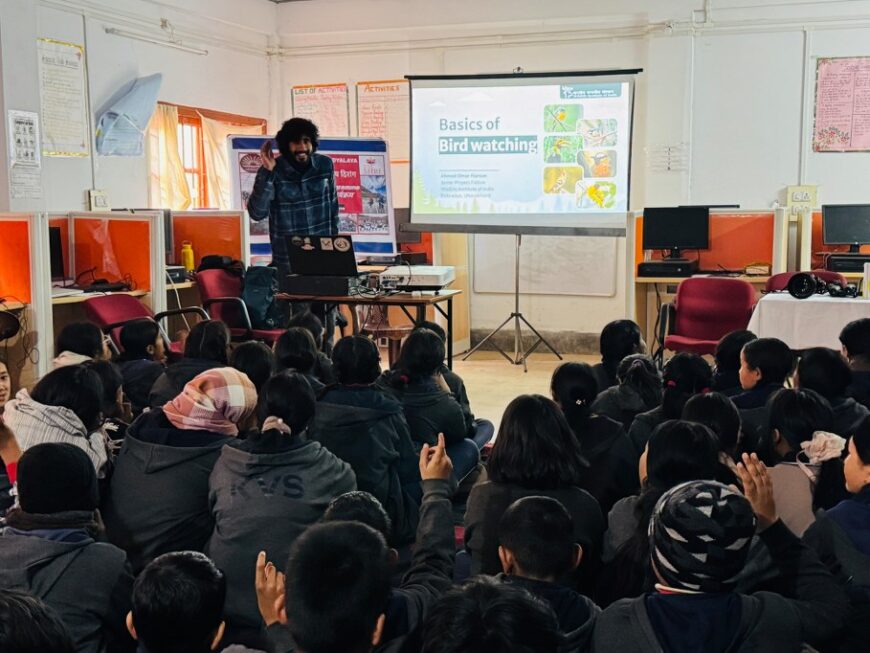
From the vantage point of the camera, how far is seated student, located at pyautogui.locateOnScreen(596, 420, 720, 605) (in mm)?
1876

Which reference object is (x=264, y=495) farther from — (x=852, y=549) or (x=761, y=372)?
(x=761, y=372)

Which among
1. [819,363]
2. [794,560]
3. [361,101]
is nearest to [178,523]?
[794,560]

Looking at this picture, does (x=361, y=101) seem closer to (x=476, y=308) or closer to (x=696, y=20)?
(x=476, y=308)

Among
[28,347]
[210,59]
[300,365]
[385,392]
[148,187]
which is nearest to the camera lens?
[385,392]

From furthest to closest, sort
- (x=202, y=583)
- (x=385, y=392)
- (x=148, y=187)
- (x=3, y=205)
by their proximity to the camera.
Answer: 1. (x=148, y=187)
2. (x=3, y=205)
3. (x=385, y=392)
4. (x=202, y=583)

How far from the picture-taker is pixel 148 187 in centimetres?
739

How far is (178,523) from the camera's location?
2.40 meters

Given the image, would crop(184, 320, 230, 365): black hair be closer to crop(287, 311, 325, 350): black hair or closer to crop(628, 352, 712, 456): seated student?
crop(287, 311, 325, 350): black hair

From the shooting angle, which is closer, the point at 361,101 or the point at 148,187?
the point at 148,187

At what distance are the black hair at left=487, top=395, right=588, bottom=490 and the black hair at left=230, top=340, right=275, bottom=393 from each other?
1.36m

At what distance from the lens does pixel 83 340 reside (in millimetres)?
3654

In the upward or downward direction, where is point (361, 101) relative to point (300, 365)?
upward

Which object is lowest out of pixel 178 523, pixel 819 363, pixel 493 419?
pixel 493 419

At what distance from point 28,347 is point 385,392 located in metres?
2.74
